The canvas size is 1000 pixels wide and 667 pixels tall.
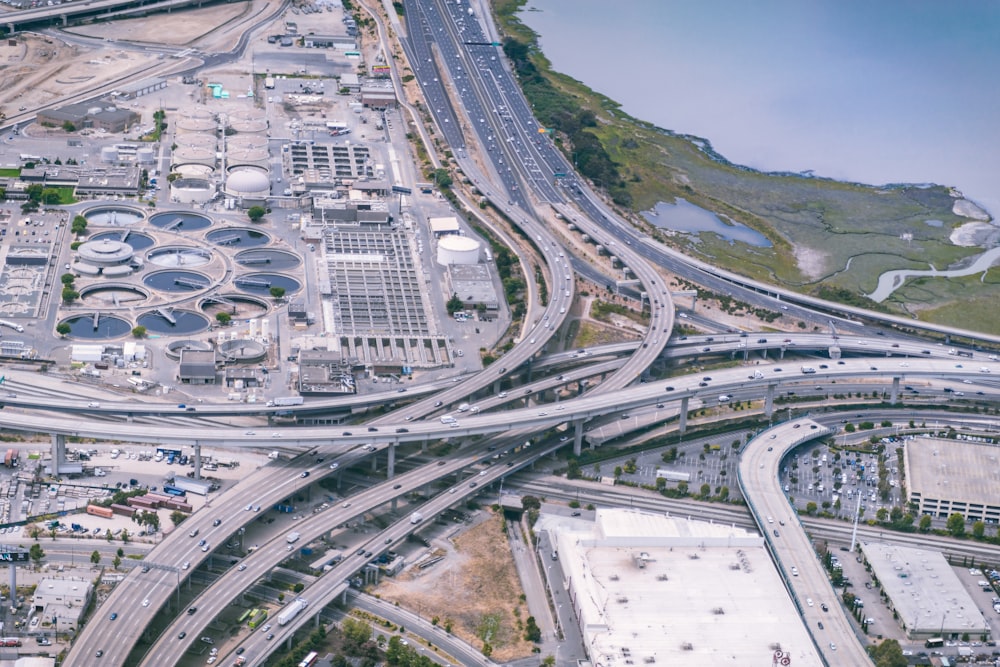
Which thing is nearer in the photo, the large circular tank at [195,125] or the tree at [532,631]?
the tree at [532,631]

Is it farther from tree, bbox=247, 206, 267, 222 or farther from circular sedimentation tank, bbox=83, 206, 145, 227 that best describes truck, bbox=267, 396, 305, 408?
circular sedimentation tank, bbox=83, 206, 145, 227

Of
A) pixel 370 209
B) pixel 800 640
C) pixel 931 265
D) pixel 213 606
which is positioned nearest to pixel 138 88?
pixel 370 209

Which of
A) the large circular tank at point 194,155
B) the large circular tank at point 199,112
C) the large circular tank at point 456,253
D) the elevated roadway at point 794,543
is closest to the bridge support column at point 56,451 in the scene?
the large circular tank at point 456,253

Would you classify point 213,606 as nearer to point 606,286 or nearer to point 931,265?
point 606,286

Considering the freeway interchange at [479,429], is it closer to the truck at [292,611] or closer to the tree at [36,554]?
the truck at [292,611]

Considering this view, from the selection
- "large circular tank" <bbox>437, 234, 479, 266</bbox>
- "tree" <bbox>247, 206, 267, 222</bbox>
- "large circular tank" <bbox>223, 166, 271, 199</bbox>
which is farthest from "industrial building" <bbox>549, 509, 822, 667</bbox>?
"large circular tank" <bbox>223, 166, 271, 199</bbox>
